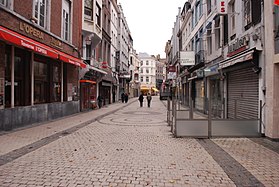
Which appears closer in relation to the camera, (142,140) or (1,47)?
(142,140)

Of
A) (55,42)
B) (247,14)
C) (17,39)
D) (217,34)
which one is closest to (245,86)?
(247,14)

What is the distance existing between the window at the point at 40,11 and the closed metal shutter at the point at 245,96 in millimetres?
10039

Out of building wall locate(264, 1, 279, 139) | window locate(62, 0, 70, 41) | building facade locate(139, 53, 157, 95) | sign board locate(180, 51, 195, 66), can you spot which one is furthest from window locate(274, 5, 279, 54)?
building facade locate(139, 53, 157, 95)

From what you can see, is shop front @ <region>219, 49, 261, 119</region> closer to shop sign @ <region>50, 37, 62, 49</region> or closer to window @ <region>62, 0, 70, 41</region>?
shop sign @ <region>50, 37, 62, 49</region>

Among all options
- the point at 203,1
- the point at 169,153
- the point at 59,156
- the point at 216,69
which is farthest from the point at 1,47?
the point at 203,1

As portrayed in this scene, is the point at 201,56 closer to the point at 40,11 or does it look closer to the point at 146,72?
the point at 40,11

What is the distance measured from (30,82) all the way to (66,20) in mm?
6562

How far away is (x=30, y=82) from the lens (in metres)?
12.0

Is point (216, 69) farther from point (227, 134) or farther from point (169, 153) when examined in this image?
point (169, 153)

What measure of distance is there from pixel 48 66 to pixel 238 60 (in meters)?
10.3

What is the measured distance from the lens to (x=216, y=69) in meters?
13.4

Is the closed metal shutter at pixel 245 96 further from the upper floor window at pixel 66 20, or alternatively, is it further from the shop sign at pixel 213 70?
the upper floor window at pixel 66 20

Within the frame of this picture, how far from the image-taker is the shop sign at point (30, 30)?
34.7ft

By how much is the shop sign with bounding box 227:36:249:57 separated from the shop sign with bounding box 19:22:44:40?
376 inches
